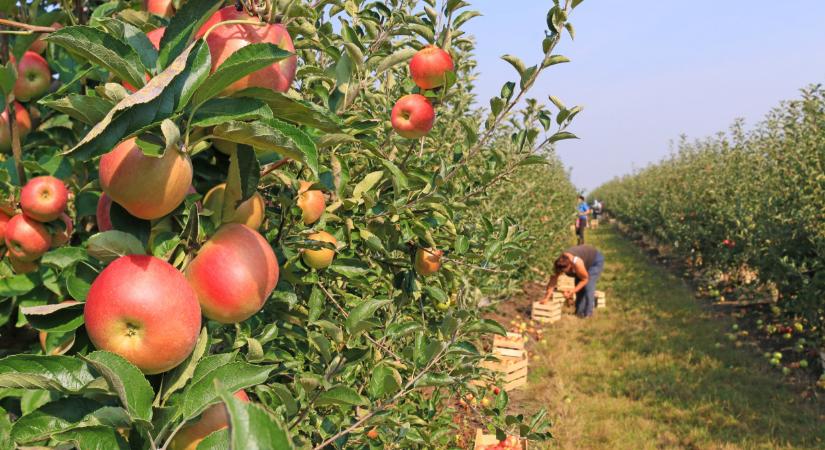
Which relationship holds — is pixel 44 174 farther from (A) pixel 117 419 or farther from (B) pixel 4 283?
(A) pixel 117 419

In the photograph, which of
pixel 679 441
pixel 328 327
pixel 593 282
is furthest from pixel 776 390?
pixel 328 327

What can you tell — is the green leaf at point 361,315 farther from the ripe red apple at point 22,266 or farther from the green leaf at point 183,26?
the ripe red apple at point 22,266

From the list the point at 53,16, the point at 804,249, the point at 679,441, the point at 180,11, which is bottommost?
the point at 679,441

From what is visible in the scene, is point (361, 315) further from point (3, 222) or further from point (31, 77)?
point (31, 77)

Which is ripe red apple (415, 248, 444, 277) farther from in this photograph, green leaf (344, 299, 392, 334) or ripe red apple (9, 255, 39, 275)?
ripe red apple (9, 255, 39, 275)

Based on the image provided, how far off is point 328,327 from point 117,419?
23.2 inches

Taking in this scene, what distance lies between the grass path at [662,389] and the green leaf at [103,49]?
454 cm

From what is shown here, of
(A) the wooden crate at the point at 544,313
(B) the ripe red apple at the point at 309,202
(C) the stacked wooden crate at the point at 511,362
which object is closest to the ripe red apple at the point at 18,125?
(B) the ripe red apple at the point at 309,202

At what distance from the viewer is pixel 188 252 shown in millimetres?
890

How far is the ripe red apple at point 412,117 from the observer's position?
1.63m

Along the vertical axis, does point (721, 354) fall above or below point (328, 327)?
below

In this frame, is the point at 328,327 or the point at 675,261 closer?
the point at 328,327

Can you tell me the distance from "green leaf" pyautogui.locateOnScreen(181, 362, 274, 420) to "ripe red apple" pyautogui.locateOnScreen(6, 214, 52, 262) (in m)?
0.70

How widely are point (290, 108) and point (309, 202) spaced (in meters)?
0.65
